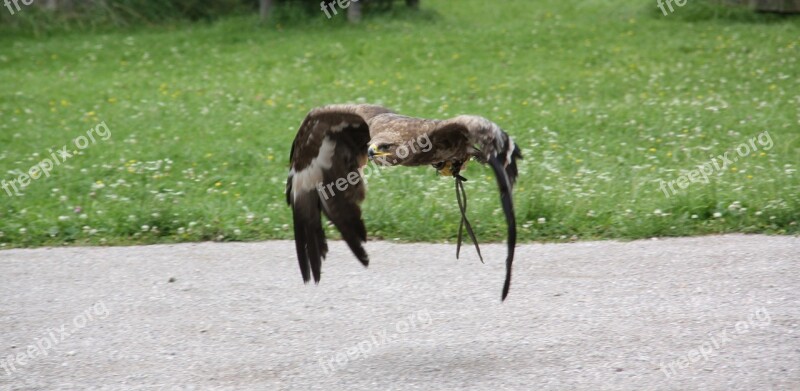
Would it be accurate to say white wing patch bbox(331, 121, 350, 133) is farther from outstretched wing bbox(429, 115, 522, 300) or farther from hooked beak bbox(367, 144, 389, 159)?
outstretched wing bbox(429, 115, 522, 300)

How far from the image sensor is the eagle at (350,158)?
519 cm

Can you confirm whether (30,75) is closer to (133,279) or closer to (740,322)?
(133,279)

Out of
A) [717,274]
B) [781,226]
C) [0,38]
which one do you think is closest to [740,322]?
[717,274]

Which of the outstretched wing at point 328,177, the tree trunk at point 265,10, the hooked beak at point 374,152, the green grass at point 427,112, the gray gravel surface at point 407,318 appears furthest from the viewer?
the tree trunk at point 265,10

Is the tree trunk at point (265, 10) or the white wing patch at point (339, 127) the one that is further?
the tree trunk at point (265, 10)

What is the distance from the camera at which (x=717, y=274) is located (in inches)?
252

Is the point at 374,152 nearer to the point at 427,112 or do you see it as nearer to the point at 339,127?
the point at 339,127

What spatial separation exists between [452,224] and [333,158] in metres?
2.14

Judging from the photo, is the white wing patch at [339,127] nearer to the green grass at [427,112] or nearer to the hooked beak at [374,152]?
the hooked beak at [374,152]

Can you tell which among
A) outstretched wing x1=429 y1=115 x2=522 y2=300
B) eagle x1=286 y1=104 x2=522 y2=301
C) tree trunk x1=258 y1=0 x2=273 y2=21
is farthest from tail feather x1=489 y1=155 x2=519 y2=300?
tree trunk x1=258 y1=0 x2=273 y2=21

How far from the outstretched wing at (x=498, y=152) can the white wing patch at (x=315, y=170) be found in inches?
35.8

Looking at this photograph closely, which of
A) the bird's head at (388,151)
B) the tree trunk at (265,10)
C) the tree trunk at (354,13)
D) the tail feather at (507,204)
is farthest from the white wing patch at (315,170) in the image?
the tree trunk at (265,10)

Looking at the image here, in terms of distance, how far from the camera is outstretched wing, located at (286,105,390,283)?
5.61 meters

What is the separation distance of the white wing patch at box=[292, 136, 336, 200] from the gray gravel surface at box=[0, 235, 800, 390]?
83cm
